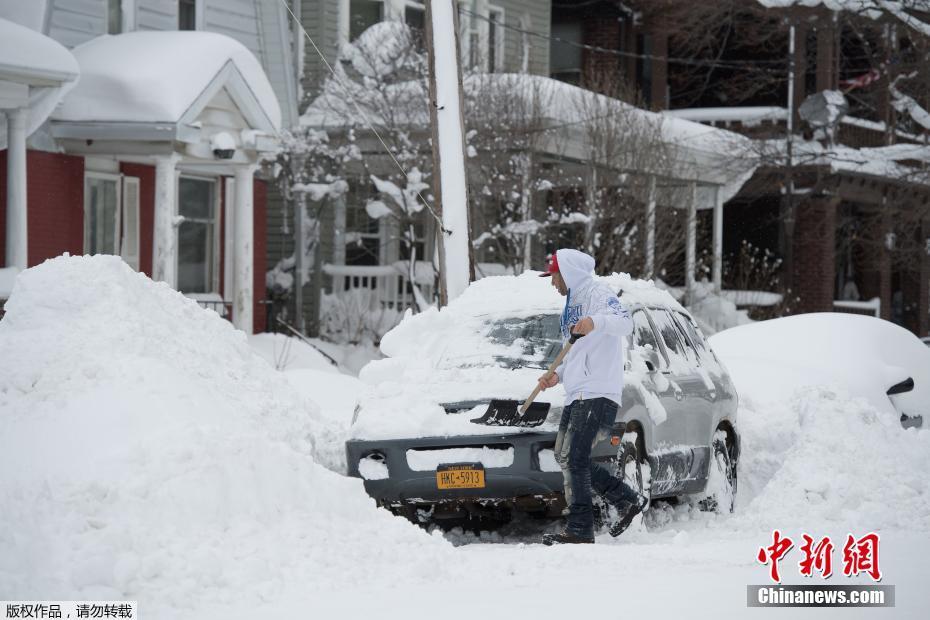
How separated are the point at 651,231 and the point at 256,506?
13916 mm

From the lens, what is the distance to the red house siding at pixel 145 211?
2028 cm

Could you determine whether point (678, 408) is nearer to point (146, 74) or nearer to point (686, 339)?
point (686, 339)

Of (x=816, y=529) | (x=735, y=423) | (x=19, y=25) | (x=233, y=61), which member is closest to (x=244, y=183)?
(x=233, y=61)

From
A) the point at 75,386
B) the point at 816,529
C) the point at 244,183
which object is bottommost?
the point at 816,529

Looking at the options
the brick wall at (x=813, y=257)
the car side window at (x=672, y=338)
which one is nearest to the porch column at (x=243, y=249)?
the car side window at (x=672, y=338)

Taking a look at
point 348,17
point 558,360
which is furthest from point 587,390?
point 348,17

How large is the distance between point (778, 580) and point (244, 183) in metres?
15.1

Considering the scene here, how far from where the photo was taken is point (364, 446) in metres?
Answer: 9.22

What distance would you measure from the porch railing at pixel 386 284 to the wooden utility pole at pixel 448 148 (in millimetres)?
10036

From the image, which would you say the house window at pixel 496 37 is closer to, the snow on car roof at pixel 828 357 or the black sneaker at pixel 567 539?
the snow on car roof at pixel 828 357

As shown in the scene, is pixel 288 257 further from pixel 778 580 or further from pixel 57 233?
pixel 778 580

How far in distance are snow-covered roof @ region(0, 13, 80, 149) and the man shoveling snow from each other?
29.6 feet

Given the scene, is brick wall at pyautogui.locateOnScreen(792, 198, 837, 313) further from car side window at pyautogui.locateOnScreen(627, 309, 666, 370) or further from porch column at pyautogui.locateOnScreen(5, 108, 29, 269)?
car side window at pyautogui.locateOnScreen(627, 309, 666, 370)

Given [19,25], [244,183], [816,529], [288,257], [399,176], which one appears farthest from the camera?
[288,257]
